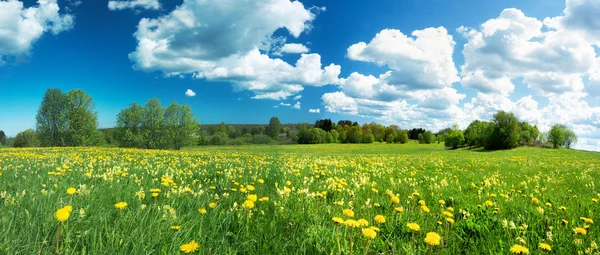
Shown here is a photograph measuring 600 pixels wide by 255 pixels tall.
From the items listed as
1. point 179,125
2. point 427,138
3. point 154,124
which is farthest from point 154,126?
point 427,138

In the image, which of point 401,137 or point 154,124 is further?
point 401,137

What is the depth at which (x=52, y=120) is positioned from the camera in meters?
56.8

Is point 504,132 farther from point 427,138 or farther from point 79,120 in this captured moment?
point 79,120

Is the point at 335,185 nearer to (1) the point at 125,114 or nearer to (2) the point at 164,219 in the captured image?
(2) the point at 164,219

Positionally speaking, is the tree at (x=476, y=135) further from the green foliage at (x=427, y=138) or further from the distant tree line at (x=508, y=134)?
the green foliage at (x=427, y=138)

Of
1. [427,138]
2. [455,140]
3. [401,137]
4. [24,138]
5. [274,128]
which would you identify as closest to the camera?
[455,140]

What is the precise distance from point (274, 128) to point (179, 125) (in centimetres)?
6195

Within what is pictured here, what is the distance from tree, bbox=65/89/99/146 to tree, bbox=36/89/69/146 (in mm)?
781

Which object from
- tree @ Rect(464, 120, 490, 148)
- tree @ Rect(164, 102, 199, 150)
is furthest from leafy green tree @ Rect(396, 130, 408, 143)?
tree @ Rect(164, 102, 199, 150)

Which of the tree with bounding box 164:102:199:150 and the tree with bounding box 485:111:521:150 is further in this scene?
the tree with bounding box 164:102:199:150

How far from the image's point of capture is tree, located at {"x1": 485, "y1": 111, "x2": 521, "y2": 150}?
61.5 meters

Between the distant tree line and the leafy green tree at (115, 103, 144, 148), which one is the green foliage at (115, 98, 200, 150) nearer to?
the leafy green tree at (115, 103, 144, 148)

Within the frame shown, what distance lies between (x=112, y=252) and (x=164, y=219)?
813mm

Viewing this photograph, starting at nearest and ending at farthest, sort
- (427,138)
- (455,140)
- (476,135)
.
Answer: (476,135) < (455,140) < (427,138)
